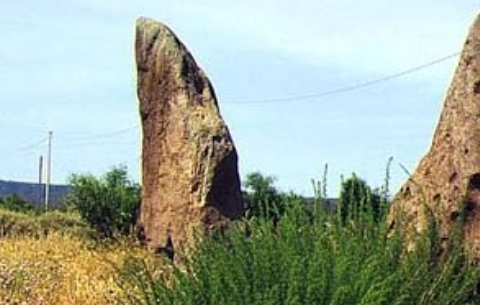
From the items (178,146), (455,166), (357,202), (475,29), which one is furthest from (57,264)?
(475,29)

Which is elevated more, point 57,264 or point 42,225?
point 42,225

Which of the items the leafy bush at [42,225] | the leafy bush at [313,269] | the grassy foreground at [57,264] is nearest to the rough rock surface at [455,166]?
the leafy bush at [313,269]

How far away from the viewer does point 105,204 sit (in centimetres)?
2425

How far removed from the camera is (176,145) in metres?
17.1

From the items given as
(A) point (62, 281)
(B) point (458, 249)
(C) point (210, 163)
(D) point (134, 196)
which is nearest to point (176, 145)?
(C) point (210, 163)

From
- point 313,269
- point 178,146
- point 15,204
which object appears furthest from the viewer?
point 15,204

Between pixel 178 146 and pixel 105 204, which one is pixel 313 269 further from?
pixel 105 204

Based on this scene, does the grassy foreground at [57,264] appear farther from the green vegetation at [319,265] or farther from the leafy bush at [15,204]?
the leafy bush at [15,204]

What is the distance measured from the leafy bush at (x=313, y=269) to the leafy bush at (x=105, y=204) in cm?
1494

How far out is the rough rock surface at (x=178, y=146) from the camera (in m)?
16.2

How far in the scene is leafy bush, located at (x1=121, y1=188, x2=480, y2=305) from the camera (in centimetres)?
735

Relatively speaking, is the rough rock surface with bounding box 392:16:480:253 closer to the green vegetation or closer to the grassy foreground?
the green vegetation

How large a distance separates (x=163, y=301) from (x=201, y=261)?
12.7 inches

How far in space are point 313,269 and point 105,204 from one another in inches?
673
